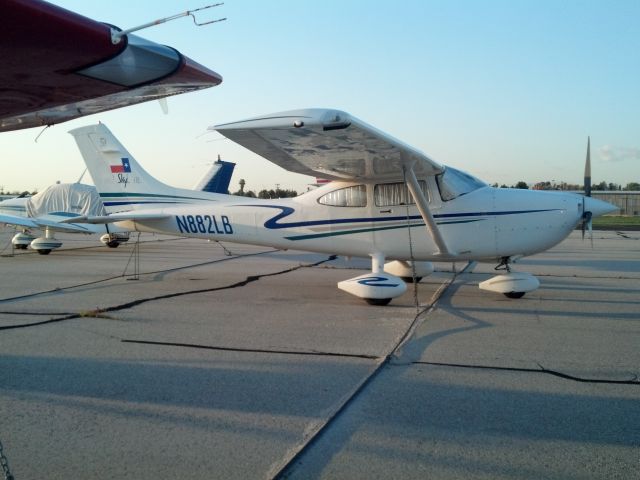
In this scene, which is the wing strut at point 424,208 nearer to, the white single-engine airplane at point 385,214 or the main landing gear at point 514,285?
the white single-engine airplane at point 385,214

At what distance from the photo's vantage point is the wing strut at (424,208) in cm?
833

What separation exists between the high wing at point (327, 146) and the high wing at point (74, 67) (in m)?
2.93

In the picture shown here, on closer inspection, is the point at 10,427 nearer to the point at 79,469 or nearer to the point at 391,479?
the point at 79,469

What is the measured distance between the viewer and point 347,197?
31.8 feet

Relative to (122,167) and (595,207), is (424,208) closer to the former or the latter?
(595,207)

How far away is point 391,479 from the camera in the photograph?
2945 millimetres

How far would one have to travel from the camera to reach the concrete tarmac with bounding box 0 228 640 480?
319 cm

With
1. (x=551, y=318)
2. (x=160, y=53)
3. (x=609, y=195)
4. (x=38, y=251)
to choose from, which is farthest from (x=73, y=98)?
(x=609, y=195)

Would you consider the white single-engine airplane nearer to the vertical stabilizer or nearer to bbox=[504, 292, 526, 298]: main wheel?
bbox=[504, 292, 526, 298]: main wheel

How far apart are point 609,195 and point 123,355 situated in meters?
66.8

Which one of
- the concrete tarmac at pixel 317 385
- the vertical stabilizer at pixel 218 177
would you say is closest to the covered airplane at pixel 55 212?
the vertical stabilizer at pixel 218 177

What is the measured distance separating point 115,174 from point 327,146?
23.2ft

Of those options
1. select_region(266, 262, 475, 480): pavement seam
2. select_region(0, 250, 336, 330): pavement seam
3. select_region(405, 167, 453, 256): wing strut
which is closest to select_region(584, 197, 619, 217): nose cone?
select_region(405, 167, 453, 256): wing strut

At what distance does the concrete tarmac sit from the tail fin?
10.5 ft
